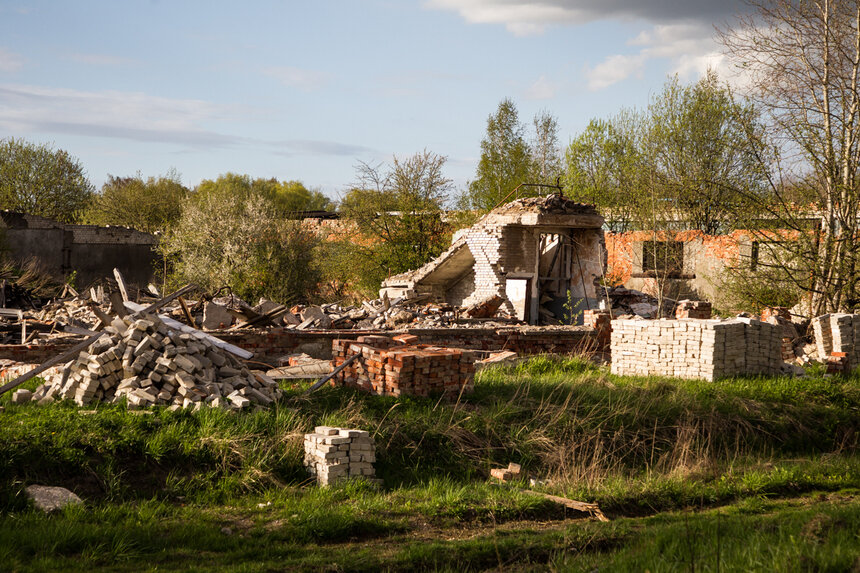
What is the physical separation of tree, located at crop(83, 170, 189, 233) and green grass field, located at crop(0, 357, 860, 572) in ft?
108

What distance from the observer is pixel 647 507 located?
795 centimetres

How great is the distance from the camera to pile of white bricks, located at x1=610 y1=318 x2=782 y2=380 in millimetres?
12078

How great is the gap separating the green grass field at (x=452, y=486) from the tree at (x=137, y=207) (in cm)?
3304

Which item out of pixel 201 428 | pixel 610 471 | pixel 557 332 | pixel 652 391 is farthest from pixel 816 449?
pixel 201 428

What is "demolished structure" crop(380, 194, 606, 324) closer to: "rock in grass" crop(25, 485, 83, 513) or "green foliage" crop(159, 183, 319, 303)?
"green foliage" crop(159, 183, 319, 303)

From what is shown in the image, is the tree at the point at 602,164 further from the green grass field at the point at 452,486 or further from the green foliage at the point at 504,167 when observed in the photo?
the green grass field at the point at 452,486

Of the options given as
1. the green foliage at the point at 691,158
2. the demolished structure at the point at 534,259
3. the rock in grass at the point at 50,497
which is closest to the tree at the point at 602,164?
the green foliage at the point at 691,158

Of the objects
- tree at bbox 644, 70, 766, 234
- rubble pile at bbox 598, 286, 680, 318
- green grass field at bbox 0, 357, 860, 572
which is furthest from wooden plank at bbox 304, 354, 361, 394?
tree at bbox 644, 70, 766, 234

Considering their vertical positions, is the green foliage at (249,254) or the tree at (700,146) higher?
the tree at (700,146)

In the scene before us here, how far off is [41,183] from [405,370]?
37680 millimetres

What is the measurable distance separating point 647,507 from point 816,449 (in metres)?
4.59

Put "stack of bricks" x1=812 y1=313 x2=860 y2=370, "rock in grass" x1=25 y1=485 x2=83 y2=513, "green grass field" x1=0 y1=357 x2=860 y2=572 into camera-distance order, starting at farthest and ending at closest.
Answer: "stack of bricks" x1=812 y1=313 x2=860 y2=370 → "rock in grass" x1=25 y1=485 x2=83 y2=513 → "green grass field" x1=0 y1=357 x2=860 y2=572

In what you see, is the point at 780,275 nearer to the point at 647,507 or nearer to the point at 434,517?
the point at 647,507

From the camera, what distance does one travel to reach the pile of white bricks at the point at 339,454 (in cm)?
764
